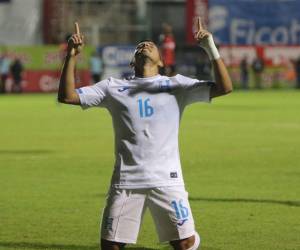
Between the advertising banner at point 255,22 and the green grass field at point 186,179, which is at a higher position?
the advertising banner at point 255,22

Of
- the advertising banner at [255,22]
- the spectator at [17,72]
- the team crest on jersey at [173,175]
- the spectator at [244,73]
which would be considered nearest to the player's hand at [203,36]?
the team crest on jersey at [173,175]

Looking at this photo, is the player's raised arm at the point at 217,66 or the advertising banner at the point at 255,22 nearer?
the player's raised arm at the point at 217,66

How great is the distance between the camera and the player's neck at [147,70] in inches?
337

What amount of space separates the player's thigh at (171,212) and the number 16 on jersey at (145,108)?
58 centimetres

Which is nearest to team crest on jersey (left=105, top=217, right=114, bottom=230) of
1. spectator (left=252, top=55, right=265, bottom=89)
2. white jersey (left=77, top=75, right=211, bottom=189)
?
white jersey (left=77, top=75, right=211, bottom=189)

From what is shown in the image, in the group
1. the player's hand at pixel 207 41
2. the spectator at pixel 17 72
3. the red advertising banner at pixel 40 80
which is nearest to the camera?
the player's hand at pixel 207 41

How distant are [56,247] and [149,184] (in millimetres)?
3095

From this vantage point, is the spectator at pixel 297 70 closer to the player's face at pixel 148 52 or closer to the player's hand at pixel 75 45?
the player's face at pixel 148 52

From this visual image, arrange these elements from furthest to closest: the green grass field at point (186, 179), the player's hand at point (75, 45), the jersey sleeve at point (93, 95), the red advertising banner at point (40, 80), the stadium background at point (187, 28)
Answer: the stadium background at point (187, 28) < the red advertising banner at point (40, 80) < the green grass field at point (186, 179) < the jersey sleeve at point (93, 95) < the player's hand at point (75, 45)

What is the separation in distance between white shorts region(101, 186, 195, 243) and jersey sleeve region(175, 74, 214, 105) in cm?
72

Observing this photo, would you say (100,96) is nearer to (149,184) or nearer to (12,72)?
(149,184)

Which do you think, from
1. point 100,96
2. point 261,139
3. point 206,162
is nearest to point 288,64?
point 261,139

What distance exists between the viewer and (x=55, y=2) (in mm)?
61875

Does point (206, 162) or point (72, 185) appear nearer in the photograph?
point (72, 185)
